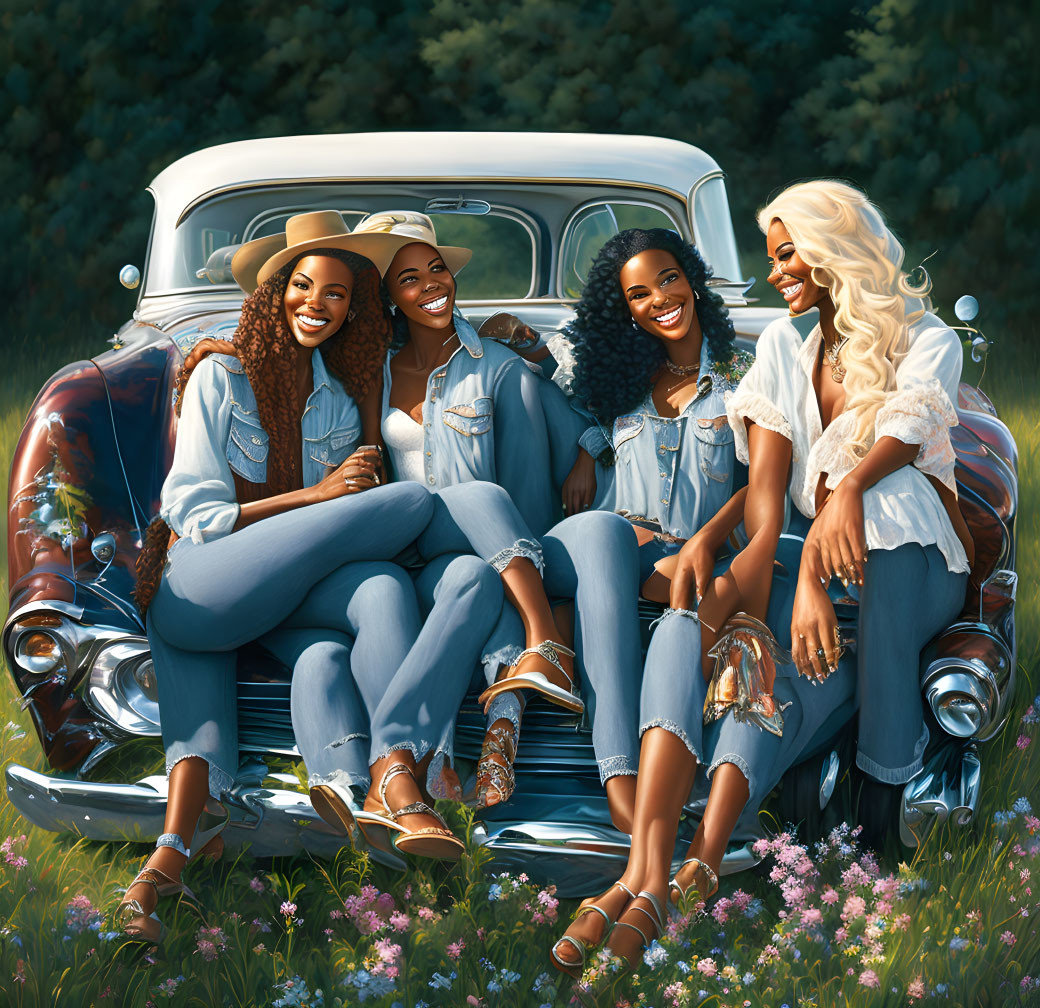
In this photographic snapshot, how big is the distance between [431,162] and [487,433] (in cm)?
159

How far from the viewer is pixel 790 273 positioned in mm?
2896

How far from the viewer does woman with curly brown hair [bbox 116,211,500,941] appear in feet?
8.79

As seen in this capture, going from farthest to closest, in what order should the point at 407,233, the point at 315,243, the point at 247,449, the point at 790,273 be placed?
1. the point at 407,233
2. the point at 315,243
3. the point at 247,449
4. the point at 790,273

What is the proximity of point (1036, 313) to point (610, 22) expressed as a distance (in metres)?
5.56

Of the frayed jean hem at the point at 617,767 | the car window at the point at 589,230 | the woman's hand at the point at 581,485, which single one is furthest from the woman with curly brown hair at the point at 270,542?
the car window at the point at 589,230

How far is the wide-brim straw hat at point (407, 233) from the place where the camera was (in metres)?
3.20

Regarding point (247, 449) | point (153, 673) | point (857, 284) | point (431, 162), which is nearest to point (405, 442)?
point (247, 449)

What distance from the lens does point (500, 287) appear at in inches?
230

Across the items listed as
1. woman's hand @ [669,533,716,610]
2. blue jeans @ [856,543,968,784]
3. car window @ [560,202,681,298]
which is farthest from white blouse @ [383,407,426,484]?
car window @ [560,202,681,298]

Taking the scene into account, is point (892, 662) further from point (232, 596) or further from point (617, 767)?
point (232, 596)

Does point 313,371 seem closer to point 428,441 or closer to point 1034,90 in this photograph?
point 428,441

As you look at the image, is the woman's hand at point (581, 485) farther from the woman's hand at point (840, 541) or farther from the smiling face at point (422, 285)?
the woman's hand at point (840, 541)

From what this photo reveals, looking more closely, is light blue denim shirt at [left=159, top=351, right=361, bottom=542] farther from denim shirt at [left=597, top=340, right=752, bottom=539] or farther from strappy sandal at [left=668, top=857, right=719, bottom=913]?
strappy sandal at [left=668, top=857, right=719, bottom=913]

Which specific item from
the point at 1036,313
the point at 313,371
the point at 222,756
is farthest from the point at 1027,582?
the point at 1036,313
